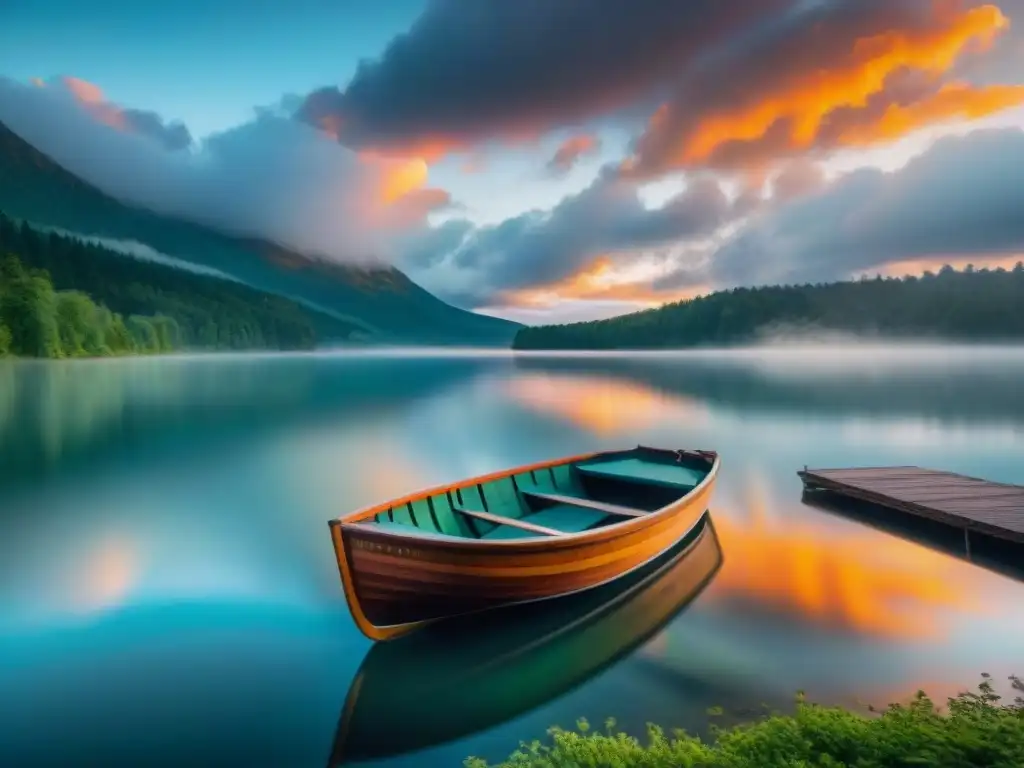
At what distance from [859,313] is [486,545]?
183897 mm

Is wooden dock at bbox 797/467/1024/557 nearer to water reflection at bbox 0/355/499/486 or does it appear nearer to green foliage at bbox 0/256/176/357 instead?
water reflection at bbox 0/355/499/486

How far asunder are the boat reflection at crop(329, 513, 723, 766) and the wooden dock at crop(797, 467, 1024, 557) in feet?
22.9

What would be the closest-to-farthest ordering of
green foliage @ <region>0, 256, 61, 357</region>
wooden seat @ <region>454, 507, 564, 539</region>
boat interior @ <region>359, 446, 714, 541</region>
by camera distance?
wooden seat @ <region>454, 507, 564, 539</region>, boat interior @ <region>359, 446, 714, 541</region>, green foliage @ <region>0, 256, 61, 357</region>

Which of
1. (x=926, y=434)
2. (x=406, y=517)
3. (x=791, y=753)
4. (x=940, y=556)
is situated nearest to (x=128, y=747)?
(x=406, y=517)

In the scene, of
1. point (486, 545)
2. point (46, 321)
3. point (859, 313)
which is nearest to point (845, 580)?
point (486, 545)

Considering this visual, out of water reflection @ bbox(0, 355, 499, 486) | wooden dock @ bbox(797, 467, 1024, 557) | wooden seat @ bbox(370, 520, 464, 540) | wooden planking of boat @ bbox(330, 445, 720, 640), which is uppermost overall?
water reflection @ bbox(0, 355, 499, 486)

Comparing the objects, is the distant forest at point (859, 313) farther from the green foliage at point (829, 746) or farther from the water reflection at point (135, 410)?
the green foliage at point (829, 746)

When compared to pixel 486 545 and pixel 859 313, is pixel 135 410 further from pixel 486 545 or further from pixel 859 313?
pixel 859 313

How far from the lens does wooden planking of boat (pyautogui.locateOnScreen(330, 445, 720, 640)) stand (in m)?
7.28

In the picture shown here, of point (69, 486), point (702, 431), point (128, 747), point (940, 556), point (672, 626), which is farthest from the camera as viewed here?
point (702, 431)

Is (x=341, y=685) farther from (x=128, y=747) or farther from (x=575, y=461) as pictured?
(x=575, y=461)

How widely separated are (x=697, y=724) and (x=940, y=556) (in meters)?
9.00

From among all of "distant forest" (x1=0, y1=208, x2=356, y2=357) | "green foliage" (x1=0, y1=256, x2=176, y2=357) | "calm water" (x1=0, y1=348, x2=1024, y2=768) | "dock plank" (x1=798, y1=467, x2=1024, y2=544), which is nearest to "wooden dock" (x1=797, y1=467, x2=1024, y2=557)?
"dock plank" (x1=798, y1=467, x2=1024, y2=544)

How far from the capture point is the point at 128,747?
234 inches
